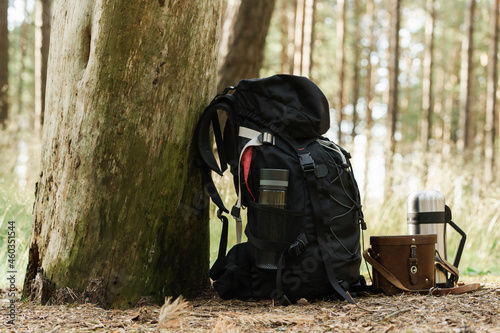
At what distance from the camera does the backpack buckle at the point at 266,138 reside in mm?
2283

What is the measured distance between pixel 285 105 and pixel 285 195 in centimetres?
49

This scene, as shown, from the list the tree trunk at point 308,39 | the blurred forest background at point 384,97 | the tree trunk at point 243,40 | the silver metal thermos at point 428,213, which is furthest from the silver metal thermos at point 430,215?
the tree trunk at point 308,39

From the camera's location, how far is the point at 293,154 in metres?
2.30

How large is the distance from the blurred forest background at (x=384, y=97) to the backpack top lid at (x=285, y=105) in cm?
197

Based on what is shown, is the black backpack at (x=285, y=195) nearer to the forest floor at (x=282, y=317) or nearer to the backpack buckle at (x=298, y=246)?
the backpack buckle at (x=298, y=246)

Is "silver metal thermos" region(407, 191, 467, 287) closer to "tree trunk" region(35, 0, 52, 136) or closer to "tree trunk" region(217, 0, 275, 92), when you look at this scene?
"tree trunk" region(217, 0, 275, 92)

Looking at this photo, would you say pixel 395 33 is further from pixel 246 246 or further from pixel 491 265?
pixel 246 246

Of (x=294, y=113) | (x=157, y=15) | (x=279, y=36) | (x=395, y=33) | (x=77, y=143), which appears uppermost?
(x=279, y=36)

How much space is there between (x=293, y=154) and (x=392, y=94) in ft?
33.3

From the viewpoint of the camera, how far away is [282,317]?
1852 mm

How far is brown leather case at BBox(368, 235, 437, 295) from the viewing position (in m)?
2.48

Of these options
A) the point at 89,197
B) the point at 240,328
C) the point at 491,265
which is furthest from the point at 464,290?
the point at 491,265

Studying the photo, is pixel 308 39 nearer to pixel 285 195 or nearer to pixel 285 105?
pixel 285 105

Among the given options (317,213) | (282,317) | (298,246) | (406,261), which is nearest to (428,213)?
(406,261)
